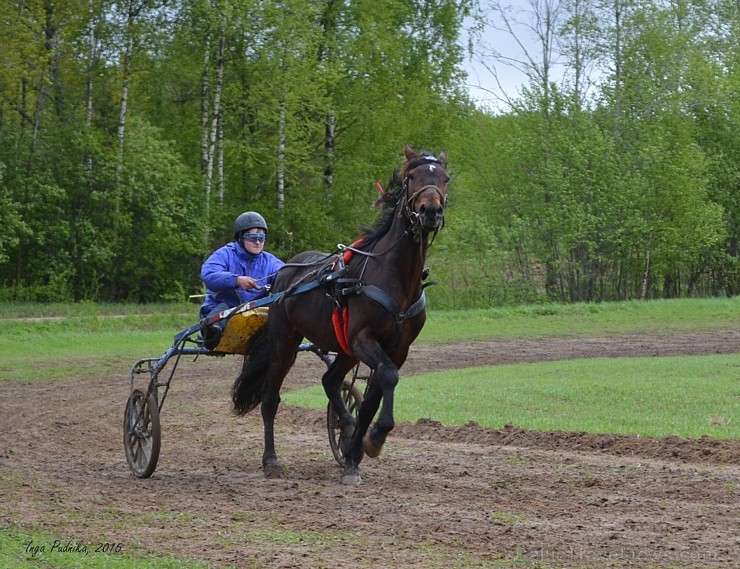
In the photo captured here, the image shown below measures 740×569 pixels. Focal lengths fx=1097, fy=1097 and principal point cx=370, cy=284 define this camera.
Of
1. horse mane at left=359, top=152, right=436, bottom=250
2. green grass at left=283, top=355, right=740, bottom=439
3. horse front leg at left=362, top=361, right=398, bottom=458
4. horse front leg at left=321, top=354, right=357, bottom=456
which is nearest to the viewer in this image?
horse front leg at left=362, top=361, right=398, bottom=458

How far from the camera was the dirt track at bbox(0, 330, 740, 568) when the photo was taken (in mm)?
5820

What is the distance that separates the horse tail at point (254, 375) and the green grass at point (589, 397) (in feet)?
9.52

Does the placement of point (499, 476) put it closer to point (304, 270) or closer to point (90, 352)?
point (304, 270)

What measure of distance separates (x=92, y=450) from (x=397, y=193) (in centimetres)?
443

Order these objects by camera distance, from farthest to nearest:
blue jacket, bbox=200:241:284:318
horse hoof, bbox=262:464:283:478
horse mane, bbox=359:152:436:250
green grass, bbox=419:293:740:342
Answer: green grass, bbox=419:293:740:342
blue jacket, bbox=200:241:284:318
horse hoof, bbox=262:464:283:478
horse mane, bbox=359:152:436:250

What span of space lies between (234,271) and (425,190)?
2.64 metres

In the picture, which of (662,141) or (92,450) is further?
(662,141)

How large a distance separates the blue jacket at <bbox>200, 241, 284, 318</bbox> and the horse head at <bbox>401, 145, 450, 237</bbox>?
205 centimetres

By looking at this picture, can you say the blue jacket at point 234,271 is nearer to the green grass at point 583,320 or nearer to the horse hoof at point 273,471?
the horse hoof at point 273,471

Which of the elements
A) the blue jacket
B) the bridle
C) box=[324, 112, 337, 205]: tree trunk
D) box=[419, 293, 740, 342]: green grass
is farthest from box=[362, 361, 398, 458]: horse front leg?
box=[324, 112, 337, 205]: tree trunk

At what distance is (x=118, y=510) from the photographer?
7.05 meters

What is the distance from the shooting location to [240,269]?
9.68m

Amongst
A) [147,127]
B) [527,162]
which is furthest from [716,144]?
[147,127]

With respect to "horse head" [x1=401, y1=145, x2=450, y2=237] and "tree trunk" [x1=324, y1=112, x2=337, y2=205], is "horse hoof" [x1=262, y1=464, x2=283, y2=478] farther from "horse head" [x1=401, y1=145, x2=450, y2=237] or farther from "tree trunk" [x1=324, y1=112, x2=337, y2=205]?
"tree trunk" [x1=324, y1=112, x2=337, y2=205]
